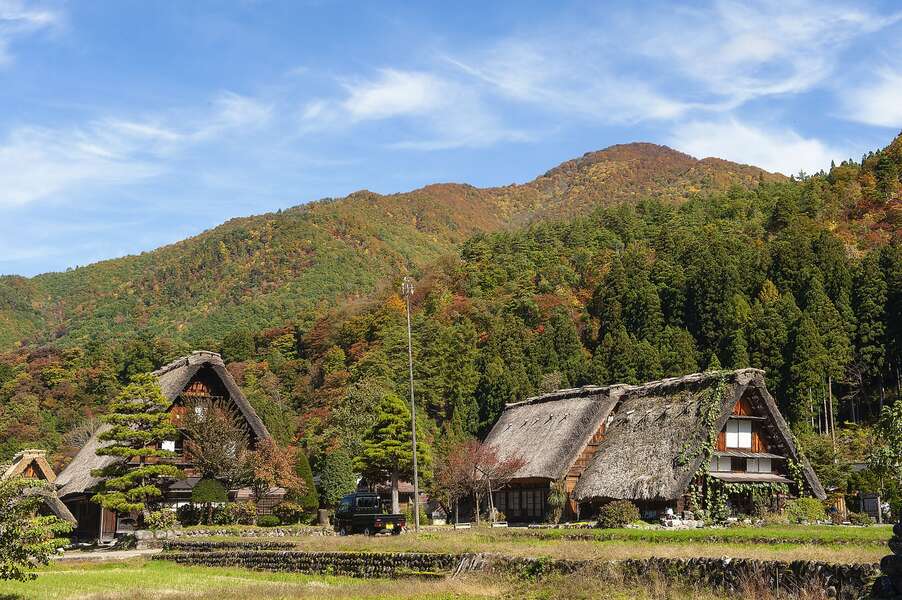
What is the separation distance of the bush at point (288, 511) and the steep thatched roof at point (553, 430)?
10829 millimetres

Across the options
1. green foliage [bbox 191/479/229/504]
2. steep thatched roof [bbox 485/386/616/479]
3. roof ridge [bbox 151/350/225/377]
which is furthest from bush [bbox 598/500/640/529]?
roof ridge [bbox 151/350/225/377]

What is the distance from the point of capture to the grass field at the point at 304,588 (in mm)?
16328

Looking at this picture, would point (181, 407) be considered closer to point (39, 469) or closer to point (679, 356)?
point (39, 469)

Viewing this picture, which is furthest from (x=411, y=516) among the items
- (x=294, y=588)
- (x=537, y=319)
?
A: (x=537, y=319)

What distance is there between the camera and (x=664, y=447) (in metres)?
39.0

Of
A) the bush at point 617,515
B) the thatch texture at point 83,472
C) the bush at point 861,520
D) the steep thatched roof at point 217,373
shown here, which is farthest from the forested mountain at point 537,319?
the bush at point 617,515

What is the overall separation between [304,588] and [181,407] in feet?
89.0

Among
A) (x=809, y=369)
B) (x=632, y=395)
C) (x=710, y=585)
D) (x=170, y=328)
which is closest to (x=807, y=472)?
(x=632, y=395)

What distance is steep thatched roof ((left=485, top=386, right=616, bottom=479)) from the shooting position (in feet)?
143

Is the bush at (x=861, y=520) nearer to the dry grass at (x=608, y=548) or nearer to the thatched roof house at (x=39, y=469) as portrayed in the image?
the dry grass at (x=608, y=548)

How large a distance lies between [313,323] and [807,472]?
7173 centimetres

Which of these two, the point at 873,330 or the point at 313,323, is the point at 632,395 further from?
the point at 313,323

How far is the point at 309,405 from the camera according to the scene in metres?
84.9

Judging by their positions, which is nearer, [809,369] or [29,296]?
[809,369]
